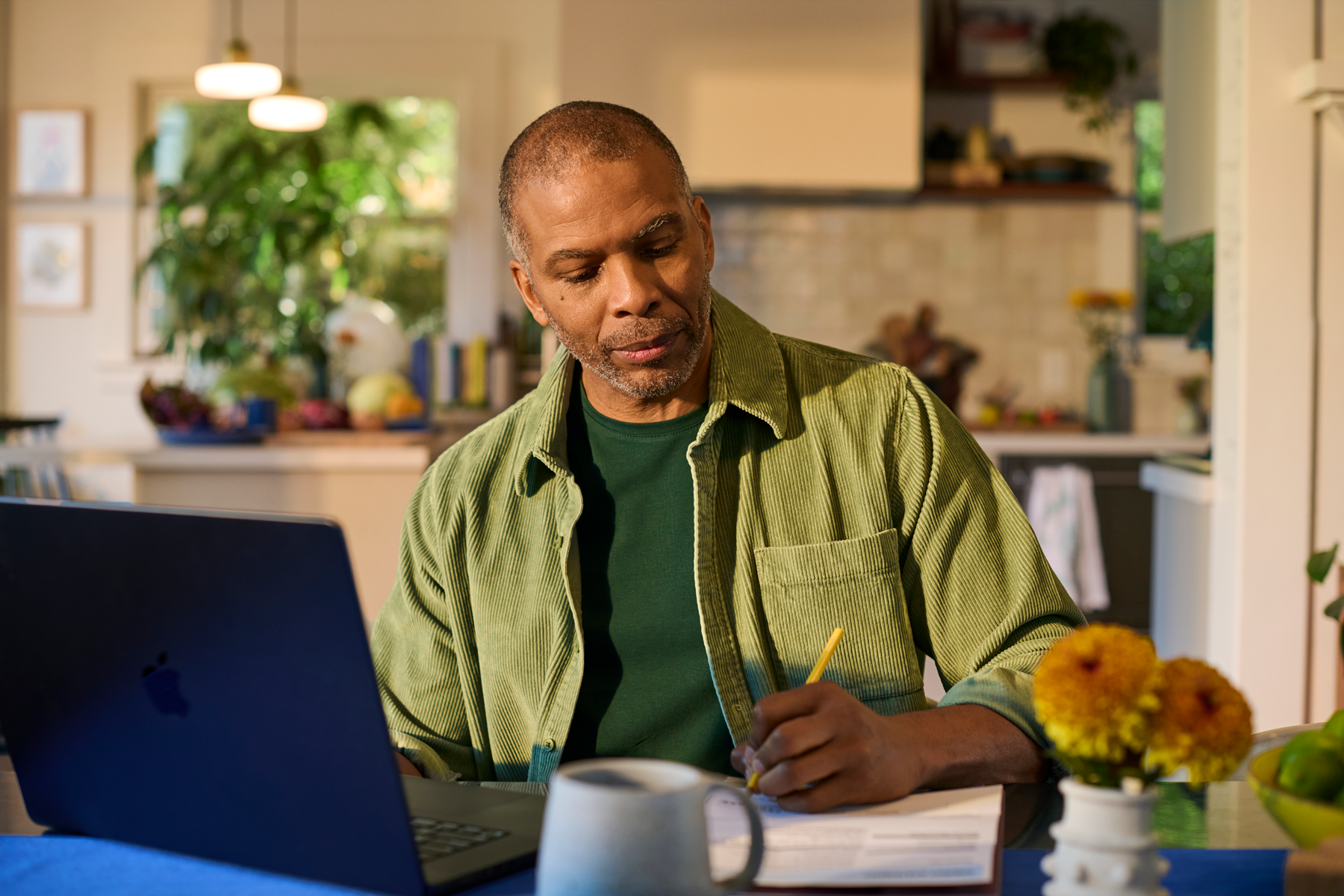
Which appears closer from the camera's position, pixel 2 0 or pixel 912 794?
pixel 912 794

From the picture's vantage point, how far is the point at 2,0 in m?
5.59

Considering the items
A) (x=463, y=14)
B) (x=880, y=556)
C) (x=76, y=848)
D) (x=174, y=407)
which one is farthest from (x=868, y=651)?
(x=463, y=14)

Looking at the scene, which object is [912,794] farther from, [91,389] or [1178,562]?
[91,389]

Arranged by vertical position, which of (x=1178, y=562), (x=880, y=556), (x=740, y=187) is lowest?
(x=1178, y=562)

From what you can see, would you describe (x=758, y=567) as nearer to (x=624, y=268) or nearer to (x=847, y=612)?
(x=847, y=612)

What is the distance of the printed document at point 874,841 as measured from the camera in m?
0.74

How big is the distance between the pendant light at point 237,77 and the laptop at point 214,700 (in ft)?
12.3

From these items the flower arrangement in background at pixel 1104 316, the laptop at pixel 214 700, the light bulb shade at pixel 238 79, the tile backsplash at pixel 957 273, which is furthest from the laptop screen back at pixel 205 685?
the flower arrangement in background at pixel 1104 316

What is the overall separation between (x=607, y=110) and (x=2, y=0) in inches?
219

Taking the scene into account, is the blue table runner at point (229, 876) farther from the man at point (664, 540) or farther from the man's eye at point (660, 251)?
the man's eye at point (660, 251)

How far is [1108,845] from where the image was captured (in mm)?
630

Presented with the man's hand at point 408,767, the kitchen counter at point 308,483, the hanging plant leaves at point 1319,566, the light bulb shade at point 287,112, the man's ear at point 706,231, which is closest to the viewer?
the man's hand at point 408,767

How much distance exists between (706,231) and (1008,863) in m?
0.81

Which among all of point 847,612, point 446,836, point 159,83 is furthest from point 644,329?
point 159,83
